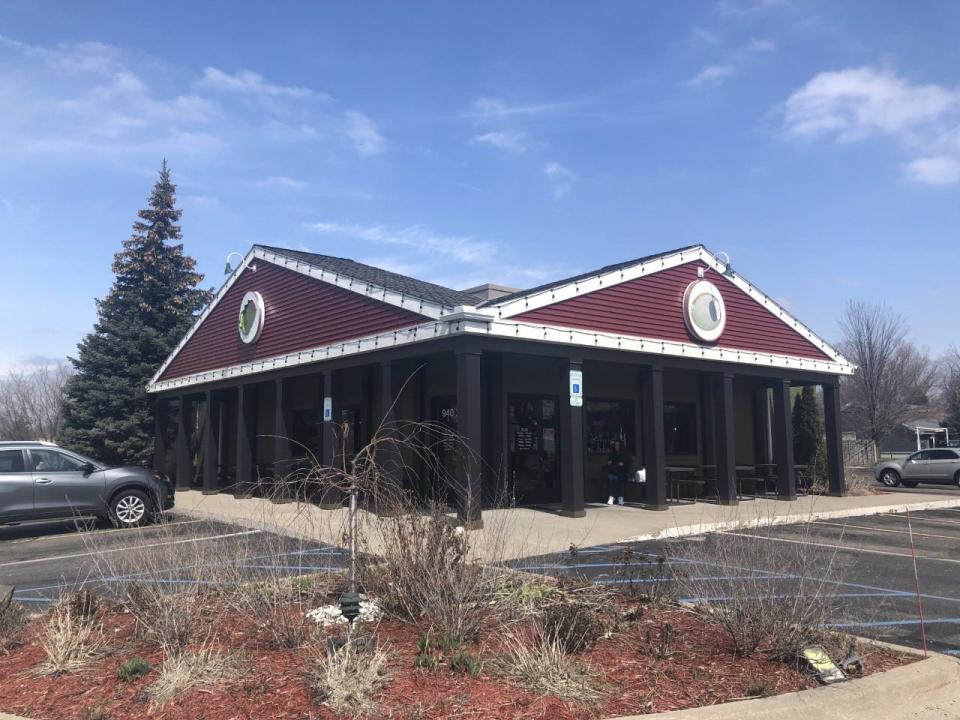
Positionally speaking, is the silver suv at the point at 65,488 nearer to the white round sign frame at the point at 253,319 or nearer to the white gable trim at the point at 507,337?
the white gable trim at the point at 507,337

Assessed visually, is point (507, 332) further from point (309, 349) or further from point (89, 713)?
point (89, 713)

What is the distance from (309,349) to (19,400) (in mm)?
45348

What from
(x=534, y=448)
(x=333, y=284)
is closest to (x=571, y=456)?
(x=534, y=448)

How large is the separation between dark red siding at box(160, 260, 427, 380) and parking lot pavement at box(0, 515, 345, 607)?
441 cm

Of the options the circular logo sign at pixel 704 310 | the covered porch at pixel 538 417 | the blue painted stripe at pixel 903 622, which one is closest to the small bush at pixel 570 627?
the blue painted stripe at pixel 903 622

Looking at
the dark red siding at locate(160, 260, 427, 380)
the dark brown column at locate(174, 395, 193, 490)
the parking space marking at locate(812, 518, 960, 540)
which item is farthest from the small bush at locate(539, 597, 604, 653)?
the dark brown column at locate(174, 395, 193, 490)

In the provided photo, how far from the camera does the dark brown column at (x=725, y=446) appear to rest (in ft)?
52.1

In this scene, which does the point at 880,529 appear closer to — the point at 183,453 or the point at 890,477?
the point at 890,477

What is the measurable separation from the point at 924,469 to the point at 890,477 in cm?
127

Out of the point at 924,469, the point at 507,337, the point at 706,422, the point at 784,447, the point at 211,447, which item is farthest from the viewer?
the point at 924,469

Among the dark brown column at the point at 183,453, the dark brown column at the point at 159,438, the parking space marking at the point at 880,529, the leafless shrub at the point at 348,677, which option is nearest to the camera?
the leafless shrub at the point at 348,677

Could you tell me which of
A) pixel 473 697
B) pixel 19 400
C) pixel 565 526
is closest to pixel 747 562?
pixel 473 697

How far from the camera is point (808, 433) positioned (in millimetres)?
20969

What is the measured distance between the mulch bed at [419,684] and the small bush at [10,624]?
0.35 feet
